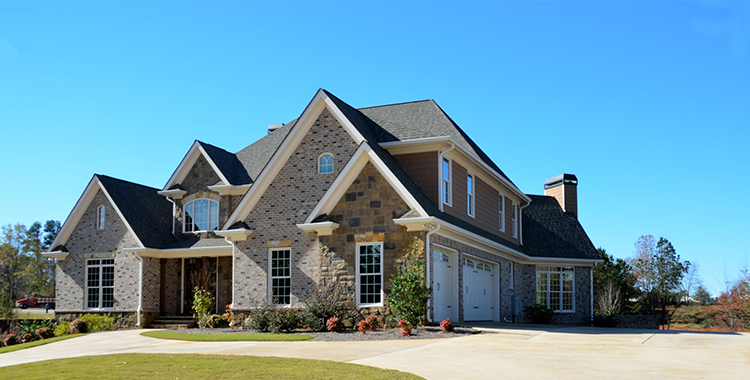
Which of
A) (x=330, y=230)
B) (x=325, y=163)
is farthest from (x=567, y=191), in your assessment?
(x=330, y=230)

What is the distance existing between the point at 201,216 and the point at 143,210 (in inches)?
100

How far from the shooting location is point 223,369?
477 inches

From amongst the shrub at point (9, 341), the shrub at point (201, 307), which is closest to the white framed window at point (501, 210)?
the shrub at point (201, 307)

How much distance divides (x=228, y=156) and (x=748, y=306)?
80.0 ft

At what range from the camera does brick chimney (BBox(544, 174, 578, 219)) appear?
35.2 m

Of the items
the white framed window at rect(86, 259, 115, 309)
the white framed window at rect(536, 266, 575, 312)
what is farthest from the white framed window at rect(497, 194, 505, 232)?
the white framed window at rect(86, 259, 115, 309)

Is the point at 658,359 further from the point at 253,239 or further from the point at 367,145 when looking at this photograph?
the point at 253,239

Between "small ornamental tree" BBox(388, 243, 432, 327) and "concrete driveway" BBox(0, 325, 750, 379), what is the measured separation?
1866 millimetres

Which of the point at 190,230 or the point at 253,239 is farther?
the point at 190,230

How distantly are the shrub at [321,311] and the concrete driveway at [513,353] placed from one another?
304 cm

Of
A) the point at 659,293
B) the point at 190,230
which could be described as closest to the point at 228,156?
the point at 190,230

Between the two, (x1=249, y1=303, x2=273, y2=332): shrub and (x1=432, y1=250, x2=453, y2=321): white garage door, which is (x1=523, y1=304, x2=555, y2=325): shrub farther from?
(x1=249, y1=303, x2=273, y2=332): shrub

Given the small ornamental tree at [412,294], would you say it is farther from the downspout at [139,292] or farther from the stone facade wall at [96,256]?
the stone facade wall at [96,256]

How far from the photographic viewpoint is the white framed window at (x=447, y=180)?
74.1ft
